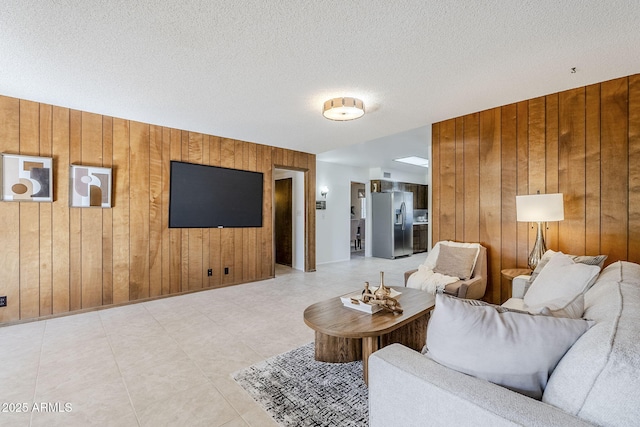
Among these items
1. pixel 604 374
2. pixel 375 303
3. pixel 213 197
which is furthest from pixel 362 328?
pixel 213 197

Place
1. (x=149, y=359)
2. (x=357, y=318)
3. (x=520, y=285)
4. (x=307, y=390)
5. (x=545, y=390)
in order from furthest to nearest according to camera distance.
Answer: (x=520, y=285)
(x=149, y=359)
(x=357, y=318)
(x=307, y=390)
(x=545, y=390)

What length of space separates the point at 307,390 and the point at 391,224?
235 inches

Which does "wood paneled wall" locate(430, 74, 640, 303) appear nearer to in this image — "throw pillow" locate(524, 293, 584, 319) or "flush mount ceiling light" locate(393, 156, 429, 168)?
"throw pillow" locate(524, 293, 584, 319)

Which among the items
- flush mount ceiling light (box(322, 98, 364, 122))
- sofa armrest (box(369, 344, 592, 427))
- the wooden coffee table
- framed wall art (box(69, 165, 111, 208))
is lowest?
the wooden coffee table

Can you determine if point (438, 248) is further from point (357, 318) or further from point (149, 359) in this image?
point (149, 359)

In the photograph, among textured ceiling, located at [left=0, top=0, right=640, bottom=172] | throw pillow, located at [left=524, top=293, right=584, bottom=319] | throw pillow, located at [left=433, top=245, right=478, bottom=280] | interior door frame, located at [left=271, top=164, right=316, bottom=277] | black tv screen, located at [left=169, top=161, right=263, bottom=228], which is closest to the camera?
throw pillow, located at [left=524, top=293, right=584, bottom=319]

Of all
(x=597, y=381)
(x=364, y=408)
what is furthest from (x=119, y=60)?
(x=597, y=381)

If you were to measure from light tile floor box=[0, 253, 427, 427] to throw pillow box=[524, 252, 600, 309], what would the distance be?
5.89 ft

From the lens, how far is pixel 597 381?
2.47ft

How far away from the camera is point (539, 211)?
2.69 m

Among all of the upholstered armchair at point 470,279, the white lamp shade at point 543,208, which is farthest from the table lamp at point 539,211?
the upholstered armchair at point 470,279

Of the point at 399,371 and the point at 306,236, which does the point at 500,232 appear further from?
the point at 306,236

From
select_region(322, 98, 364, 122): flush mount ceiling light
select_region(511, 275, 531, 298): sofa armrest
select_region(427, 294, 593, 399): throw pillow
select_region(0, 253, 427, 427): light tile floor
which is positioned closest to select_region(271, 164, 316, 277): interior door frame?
select_region(0, 253, 427, 427): light tile floor

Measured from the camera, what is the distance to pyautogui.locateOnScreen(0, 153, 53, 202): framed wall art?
298 cm
